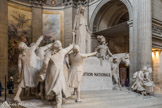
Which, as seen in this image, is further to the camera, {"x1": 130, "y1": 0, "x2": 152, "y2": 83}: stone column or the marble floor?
{"x1": 130, "y1": 0, "x2": 152, "y2": 83}: stone column

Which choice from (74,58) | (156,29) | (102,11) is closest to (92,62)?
(74,58)

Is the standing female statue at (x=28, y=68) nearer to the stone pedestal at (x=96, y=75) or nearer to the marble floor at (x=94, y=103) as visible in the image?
the marble floor at (x=94, y=103)

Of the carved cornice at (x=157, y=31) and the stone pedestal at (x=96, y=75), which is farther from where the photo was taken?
the carved cornice at (x=157, y=31)

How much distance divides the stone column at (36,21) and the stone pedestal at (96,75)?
36.0 feet

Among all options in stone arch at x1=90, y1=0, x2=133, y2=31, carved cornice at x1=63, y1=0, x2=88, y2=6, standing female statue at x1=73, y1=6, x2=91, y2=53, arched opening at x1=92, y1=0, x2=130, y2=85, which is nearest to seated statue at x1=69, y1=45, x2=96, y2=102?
standing female statue at x1=73, y1=6, x2=91, y2=53

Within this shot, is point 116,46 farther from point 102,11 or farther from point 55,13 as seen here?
point 55,13

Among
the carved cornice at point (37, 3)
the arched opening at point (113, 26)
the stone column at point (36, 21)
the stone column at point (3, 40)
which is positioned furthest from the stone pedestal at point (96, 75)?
the carved cornice at point (37, 3)

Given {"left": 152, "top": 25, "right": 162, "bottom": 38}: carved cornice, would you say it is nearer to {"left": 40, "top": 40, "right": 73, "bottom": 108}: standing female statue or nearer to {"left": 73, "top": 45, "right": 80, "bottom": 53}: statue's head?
{"left": 73, "top": 45, "right": 80, "bottom": 53}: statue's head

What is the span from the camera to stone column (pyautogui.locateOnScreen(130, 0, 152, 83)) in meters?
11.1

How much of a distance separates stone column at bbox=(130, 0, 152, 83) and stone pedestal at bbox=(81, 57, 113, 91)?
11.9 feet

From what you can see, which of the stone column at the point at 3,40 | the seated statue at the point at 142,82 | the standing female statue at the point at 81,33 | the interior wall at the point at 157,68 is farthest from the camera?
the interior wall at the point at 157,68

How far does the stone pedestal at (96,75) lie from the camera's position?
7609 millimetres

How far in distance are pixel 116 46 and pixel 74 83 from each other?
14086 millimetres

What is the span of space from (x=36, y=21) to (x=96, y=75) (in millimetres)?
11888
